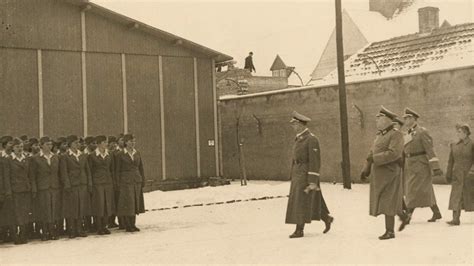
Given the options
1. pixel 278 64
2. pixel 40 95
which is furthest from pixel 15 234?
pixel 278 64

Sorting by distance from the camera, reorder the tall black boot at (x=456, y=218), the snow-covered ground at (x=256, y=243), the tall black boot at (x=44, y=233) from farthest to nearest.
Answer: the tall black boot at (x=44, y=233) < the tall black boot at (x=456, y=218) < the snow-covered ground at (x=256, y=243)

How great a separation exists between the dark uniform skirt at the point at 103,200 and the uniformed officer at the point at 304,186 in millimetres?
3436

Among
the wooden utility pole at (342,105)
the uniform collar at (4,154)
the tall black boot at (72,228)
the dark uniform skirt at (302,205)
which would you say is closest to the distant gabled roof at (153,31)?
the wooden utility pole at (342,105)

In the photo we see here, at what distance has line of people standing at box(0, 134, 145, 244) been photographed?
11.0m

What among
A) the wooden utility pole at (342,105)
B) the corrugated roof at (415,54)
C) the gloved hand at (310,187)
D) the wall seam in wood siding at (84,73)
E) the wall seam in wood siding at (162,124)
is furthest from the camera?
the corrugated roof at (415,54)

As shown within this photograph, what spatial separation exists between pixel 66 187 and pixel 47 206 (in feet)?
1.57

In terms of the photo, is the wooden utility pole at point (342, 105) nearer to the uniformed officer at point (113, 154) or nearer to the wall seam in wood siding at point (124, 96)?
the wall seam in wood siding at point (124, 96)

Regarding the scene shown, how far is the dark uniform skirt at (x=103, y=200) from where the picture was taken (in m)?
11.7

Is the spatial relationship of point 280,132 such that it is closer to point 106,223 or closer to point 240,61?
point 106,223

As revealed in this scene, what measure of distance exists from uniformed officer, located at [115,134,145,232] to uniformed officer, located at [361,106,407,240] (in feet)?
14.4

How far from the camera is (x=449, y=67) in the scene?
19.0 m

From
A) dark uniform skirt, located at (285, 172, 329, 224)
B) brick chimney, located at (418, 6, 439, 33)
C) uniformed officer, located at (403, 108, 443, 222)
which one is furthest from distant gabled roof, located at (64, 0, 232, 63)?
brick chimney, located at (418, 6, 439, 33)

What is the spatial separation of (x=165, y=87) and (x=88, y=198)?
9481 mm

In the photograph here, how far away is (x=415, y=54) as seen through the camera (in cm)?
2483
